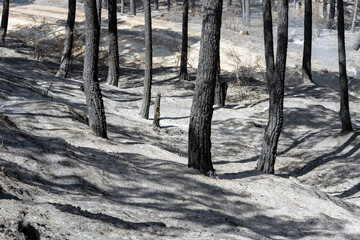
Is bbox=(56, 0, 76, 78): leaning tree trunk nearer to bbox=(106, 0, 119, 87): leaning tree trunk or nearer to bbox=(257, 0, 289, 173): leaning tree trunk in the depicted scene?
bbox=(106, 0, 119, 87): leaning tree trunk

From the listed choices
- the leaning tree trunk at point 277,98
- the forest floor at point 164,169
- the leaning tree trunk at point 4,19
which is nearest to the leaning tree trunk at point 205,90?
the forest floor at point 164,169

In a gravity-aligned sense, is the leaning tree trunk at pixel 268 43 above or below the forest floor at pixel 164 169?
above

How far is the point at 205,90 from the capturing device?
9.62 metres

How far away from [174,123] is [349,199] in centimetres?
675

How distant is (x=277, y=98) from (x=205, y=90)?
7.97ft

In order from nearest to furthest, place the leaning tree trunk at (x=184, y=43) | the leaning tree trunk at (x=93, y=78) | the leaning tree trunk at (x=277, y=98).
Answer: the leaning tree trunk at (x=93, y=78) → the leaning tree trunk at (x=277, y=98) → the leaning tree trunk at (x=184, y=43)

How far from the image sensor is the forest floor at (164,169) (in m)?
6.07

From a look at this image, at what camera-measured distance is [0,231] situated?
458 cm

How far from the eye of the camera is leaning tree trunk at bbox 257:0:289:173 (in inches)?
439

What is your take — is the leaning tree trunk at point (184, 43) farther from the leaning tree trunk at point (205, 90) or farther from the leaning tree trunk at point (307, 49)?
the leaning tree trunk at point (205, 90)

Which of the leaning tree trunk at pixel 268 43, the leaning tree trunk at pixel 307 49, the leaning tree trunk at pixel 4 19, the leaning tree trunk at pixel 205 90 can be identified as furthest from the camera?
the leaning tree trunk at pixel 4 19

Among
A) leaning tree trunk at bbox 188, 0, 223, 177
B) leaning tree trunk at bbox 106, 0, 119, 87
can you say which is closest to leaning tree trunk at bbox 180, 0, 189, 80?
leaning tree trunk at bbox 106, 0, 119, 87

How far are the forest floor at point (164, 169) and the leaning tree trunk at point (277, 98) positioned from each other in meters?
0.42

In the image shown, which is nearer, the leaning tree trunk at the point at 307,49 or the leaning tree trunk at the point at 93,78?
the leaning tree trunk at the point at 93,78
